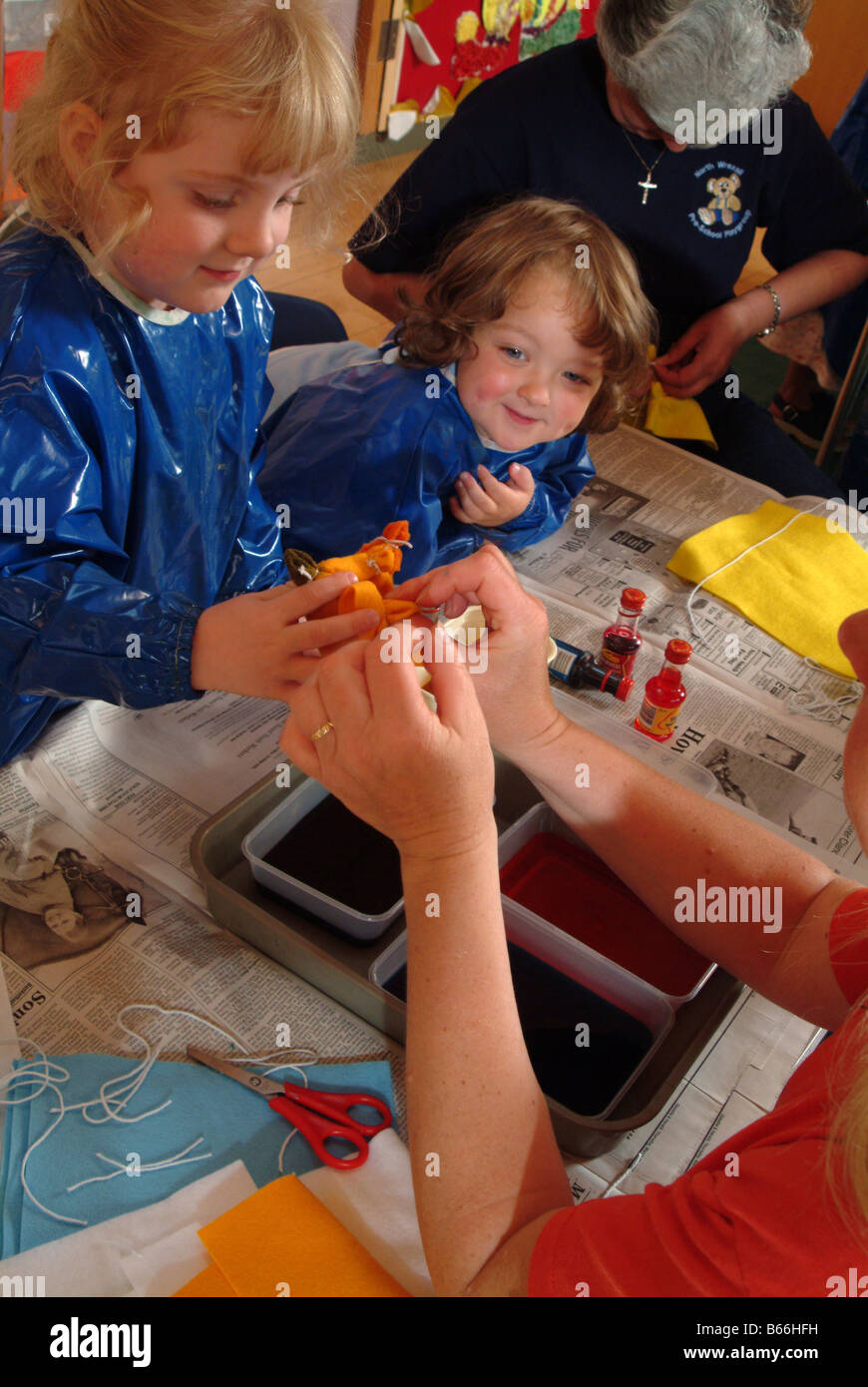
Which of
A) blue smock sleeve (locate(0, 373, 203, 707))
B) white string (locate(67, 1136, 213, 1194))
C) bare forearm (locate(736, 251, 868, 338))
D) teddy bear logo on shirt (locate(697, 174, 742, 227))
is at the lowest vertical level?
white string (locate(67, 1136, 213, 1194))

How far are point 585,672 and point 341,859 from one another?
1.38ft

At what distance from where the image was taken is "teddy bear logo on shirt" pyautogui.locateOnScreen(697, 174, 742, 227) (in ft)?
5.47

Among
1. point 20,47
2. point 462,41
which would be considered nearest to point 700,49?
point 20,47

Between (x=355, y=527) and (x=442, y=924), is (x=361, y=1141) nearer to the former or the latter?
(x=442, y=924)

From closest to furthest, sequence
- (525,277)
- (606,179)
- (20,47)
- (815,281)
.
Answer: (525,277)
(606,179)
(815,281)
(20,47)

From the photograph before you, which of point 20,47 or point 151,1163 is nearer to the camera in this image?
point 151,1163

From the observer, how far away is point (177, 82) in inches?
30.9

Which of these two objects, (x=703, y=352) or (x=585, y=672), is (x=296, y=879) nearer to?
(x=585, y=672)

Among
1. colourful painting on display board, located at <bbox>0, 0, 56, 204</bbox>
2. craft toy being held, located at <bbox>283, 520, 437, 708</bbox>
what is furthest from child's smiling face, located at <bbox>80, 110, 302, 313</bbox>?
colourful painting on display board, located at <bbox>0, 0, 56, 204</bbox>

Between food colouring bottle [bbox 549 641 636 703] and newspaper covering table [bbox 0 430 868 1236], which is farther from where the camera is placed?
food colouring bottle [bbox 549 641 636 703]

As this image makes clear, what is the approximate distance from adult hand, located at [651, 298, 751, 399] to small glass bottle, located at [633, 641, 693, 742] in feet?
2.69

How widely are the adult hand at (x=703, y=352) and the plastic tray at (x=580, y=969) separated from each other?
124 cm

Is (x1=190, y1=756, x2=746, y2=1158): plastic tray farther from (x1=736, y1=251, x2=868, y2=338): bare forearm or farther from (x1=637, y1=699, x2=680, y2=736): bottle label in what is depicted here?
(x1=736, y1=251, x2=868, y2=338): bare forearm
